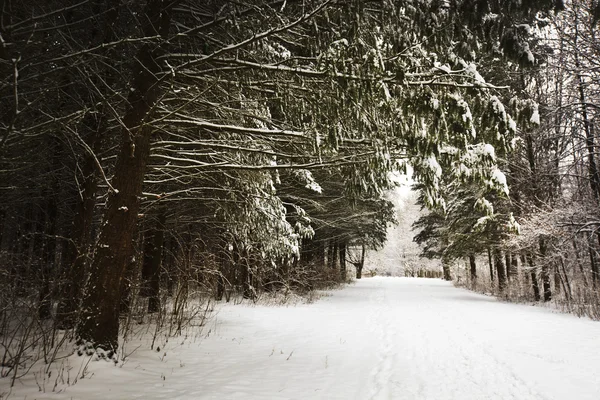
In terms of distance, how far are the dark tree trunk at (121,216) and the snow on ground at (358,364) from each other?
1.66ft

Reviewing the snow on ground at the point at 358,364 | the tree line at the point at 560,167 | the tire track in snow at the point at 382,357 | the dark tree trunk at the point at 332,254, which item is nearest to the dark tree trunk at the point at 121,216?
the snow on ground at the point at 358,364

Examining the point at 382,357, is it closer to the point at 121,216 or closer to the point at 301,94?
the point at 301,94

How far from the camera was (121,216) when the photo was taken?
4.88m

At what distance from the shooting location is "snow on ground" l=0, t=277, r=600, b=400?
4.22 meters

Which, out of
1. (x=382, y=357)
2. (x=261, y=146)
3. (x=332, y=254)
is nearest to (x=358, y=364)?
(x=382, y=357)

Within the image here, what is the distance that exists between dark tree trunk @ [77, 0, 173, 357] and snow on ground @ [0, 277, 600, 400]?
506 millimetres

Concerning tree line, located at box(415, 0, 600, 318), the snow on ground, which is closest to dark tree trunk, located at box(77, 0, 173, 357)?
the snow on ground

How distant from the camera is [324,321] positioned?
9812mm

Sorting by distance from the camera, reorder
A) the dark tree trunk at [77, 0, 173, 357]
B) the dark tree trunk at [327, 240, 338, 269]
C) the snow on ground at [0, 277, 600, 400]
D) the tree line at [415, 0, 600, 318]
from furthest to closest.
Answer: the dark tree trunk at [327, 240, 338, 269]
the tree line at [415, 0, 600, 318]
the dark tree trunk at [77, 0, 173, 357]
the snow on ground at [0, 277, 600, 400]

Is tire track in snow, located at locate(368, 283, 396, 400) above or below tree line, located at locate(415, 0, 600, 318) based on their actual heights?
below

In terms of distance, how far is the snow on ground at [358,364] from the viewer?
4223 millimetres

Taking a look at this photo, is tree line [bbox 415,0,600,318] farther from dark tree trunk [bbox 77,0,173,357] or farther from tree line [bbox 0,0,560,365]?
dark tree trunk [bbox 77,0,173,357]

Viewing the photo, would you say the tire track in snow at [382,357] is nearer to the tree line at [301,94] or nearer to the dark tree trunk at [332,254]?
the tree line at [301,94]

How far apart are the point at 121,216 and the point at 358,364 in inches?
172
